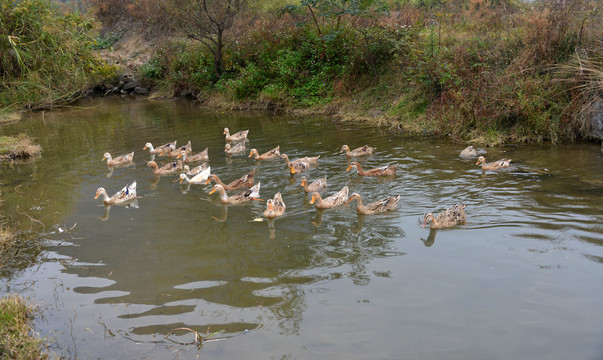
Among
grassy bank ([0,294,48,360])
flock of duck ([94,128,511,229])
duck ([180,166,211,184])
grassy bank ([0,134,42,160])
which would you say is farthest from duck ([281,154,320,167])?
grassy bank ([0,134,42,160])

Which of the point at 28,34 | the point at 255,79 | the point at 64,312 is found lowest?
the point at 64,312

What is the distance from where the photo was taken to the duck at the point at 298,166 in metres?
13.3

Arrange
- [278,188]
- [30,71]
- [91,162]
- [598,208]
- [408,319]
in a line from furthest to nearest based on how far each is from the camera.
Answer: [91,162] → [30,71] → [278,188] → [598,208] → [408,319]

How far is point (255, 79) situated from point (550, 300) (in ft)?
67.4

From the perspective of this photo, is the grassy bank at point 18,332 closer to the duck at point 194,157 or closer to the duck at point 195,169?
the duck at point 195,169

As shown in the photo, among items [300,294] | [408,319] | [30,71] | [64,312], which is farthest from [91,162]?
[408,319]

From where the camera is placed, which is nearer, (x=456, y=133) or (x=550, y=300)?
(x=550, y=300)

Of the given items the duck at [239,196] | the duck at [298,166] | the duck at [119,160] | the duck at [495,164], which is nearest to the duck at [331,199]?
the duck at [239,196]

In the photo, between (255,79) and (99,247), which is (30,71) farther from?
(255,79)

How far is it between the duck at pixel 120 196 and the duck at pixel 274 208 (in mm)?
3584

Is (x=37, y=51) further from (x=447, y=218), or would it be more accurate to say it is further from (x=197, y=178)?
(x=447, y=218)

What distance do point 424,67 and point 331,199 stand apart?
9.52 meters

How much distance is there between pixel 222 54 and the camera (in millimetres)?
28688

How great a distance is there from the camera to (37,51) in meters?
13.6
